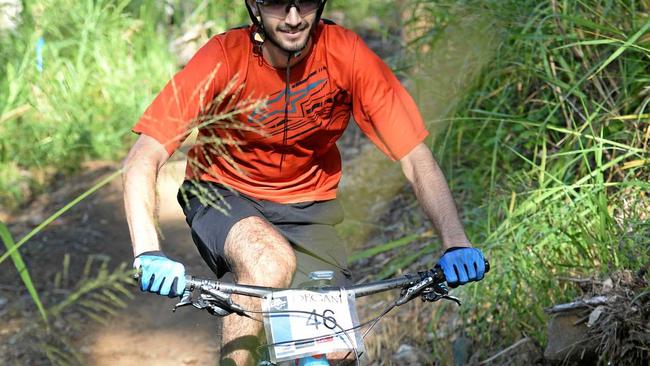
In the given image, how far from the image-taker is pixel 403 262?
5848mm

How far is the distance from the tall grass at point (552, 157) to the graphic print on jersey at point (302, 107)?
3.89 feet

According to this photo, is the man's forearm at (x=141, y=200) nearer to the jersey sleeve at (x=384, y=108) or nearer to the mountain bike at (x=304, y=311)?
the mountain bike at (x=304, y=311)

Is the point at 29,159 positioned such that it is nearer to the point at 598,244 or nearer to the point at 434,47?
the point at 434,47

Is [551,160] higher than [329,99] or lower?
lower

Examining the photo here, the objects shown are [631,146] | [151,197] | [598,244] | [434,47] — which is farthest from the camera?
[434,47]

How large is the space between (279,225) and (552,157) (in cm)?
157

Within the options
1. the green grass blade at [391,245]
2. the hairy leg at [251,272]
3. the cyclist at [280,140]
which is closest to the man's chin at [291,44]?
the cyclist at [280,140]

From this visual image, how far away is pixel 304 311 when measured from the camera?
312 centimetres

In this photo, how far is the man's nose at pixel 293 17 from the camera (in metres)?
3.75

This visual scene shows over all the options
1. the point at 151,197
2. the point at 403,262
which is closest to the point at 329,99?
the point at 151,197

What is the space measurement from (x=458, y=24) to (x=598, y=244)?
206cm

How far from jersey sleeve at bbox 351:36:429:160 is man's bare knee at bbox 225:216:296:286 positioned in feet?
1.92

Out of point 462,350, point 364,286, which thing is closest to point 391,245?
point 462,350

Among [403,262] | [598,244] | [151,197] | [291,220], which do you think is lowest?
[403,262]
